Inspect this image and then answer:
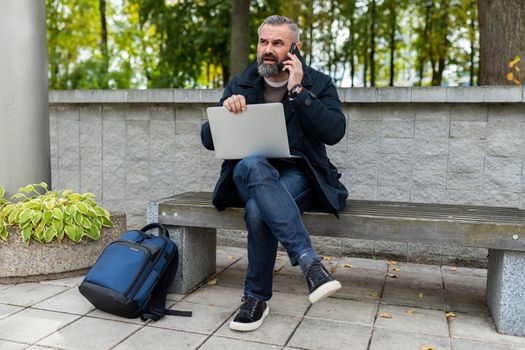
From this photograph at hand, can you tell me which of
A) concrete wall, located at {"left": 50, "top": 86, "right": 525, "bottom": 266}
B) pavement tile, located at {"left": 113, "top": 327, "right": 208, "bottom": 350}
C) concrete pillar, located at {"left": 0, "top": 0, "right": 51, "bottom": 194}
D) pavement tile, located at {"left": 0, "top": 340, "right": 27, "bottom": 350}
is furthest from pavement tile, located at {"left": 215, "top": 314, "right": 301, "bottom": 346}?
concrete pillar, located at {"left": 0, "top": 0, "right": 51, "bottom": 194}

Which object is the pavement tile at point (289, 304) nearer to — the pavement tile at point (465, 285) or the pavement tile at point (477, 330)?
the pavement tile at point (477, 330)

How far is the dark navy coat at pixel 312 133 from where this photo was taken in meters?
3.05

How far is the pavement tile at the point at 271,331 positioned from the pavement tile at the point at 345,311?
17cm

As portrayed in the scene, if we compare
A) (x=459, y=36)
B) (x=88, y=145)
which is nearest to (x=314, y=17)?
(x=459, y=36)

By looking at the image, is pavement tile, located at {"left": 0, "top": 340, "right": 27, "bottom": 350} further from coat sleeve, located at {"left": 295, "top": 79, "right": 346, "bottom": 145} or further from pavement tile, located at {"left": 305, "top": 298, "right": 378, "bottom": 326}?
coat sleeve, located at {"left": 295, "top": 79, "right": 346, "bottom": 145}

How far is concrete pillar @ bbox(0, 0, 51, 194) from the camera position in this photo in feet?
12.5

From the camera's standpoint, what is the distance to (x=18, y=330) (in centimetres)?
277

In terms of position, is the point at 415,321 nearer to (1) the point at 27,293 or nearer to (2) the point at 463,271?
(2) the point at 463,271

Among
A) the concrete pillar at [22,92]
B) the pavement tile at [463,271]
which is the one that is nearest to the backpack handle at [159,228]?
the concrete pillar at [22,92]

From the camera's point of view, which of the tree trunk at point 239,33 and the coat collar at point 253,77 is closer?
the coat collar at point 253,77

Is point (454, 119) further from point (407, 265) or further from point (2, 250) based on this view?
point (2, 250)

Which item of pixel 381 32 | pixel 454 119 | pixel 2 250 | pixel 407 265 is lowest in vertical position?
pixel 407 265

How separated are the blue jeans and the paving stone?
1.39m

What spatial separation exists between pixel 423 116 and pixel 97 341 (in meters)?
3.00
